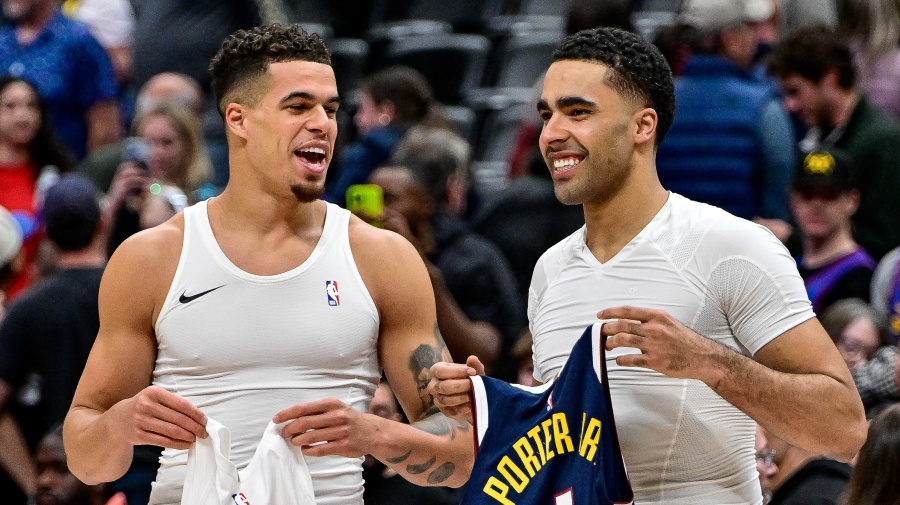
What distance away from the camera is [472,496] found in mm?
3553

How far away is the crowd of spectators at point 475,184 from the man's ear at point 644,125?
1.61 meters

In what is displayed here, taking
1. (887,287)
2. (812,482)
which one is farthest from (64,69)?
(812,482)

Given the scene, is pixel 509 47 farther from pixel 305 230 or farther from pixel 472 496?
pixel 472 496

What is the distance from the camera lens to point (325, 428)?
11.9 feet

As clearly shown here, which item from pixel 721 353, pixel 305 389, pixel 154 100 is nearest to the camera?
pixel 721 353

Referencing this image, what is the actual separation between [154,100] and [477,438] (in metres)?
4.66

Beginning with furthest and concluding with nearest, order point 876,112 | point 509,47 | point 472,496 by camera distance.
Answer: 1. point 509,47
2. point 876,112
3. point 472,496

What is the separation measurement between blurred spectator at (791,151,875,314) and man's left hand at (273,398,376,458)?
2949mm

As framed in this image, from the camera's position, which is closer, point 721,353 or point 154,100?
point 721,353

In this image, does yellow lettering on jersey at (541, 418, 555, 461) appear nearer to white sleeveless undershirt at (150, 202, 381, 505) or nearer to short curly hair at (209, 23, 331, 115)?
white sleeveless undershirt at (150, 202, 381, 505)

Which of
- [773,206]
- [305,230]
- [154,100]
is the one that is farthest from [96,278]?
[773,206]

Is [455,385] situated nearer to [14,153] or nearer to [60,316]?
[60,316]

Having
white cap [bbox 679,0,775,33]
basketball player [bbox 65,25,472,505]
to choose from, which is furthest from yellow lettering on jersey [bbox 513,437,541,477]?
white cap [bbox 679,0,775,33]

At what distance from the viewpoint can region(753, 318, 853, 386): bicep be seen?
133 inches
